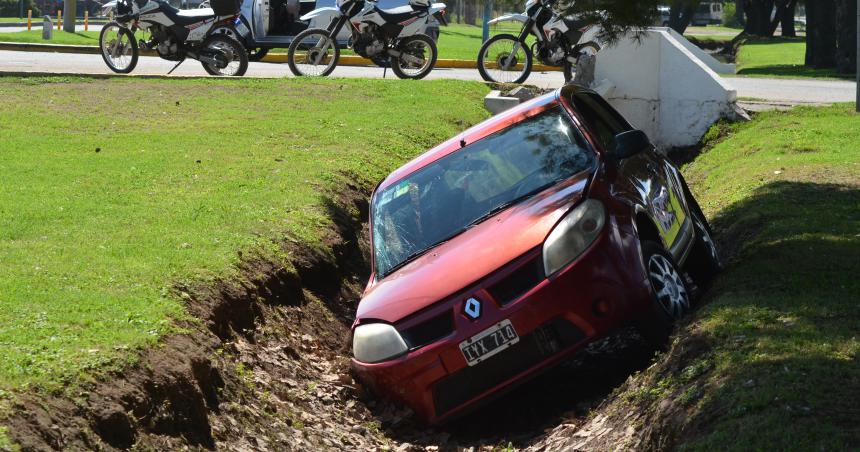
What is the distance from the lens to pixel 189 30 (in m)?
19.4

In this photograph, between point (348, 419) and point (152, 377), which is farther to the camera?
point (348, 419)

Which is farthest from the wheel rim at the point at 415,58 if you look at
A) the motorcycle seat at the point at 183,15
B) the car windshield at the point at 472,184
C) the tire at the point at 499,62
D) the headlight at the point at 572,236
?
the headlight at the point at 572,236

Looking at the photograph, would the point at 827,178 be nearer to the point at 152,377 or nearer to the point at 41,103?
the point at 152,377

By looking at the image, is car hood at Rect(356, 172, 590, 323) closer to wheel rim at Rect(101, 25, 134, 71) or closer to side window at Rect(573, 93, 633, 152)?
side window at Rect(573, 93, 633, 152)

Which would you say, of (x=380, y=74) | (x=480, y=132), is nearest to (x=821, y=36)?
(x=380, y=74)

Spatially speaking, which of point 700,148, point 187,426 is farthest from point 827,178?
point 187,426

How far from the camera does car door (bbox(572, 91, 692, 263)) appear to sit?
7305mm

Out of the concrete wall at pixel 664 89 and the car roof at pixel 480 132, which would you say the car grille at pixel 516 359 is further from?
the concrete wall at pixel 664 89

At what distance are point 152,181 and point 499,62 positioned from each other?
35.8 feet

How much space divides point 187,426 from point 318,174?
5.82 m

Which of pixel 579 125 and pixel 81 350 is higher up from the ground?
pixel 579 125

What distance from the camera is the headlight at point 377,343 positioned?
645 cm

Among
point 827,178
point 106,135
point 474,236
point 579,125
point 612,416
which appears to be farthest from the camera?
point 106,135

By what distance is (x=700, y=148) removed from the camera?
15844 mm
